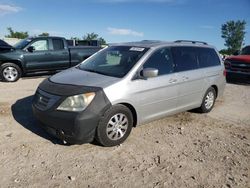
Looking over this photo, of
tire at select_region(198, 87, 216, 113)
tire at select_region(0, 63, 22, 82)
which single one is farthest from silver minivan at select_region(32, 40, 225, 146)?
tire at select_region(0, 63, 22, 82)

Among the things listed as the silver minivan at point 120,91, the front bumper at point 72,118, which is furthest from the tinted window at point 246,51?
the front bumper at point 72,118

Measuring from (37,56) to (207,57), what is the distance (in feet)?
22.7

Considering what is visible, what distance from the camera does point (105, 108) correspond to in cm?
475

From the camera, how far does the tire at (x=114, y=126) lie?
4.80 m

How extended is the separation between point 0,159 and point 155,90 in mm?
2803

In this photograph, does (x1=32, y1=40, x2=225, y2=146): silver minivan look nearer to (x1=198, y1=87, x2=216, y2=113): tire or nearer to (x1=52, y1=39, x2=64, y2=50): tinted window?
(x1=198, y1=87, x2=216, y2=113): tire

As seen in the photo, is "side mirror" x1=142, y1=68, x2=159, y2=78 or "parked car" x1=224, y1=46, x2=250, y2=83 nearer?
"side mirror" x1=142, y1=68, x2=159, y2=78

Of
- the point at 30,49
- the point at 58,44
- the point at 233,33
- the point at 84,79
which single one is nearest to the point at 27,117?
the point at 84,79

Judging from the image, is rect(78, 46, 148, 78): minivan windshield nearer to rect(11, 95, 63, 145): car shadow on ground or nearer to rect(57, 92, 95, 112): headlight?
rect(57, 92, 95, 112): headlight

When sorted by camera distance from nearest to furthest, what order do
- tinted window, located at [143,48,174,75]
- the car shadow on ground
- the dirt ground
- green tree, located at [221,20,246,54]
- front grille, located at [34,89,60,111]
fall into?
the dirt ground → front grille, located at [34,89,60,111] → the car shadow on ground → tinted window, located at [143,48,174,75] → green tree, located at [221,20,246,54]

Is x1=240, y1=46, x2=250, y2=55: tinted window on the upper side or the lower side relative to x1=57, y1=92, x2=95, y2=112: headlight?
lower

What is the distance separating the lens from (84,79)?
521 centimetres

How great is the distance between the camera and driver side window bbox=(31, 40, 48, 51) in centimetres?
1174

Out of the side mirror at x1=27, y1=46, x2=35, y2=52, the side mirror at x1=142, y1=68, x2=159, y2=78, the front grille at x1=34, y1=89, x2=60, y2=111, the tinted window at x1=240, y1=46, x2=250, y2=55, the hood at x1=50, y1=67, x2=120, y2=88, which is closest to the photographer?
the front grille at x1=34, y1=89, x2=60, y2=111
